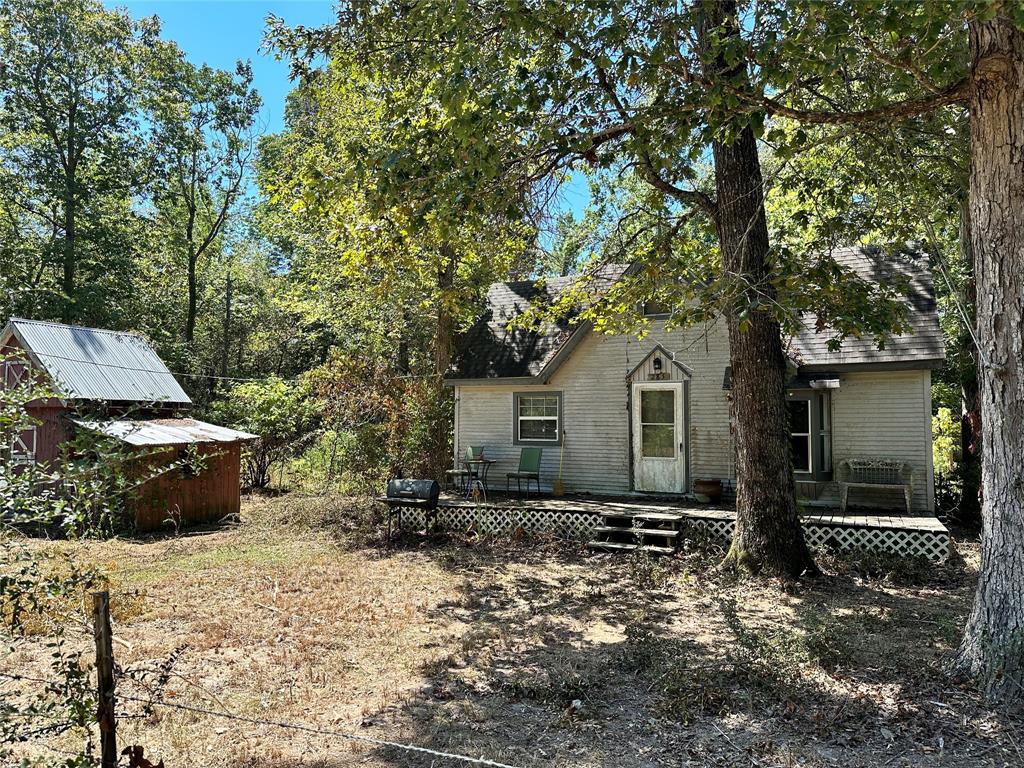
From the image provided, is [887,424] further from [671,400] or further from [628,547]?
[628,547]

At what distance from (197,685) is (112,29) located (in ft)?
91.9

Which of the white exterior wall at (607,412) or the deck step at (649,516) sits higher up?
the white exterior wall at (607,412)

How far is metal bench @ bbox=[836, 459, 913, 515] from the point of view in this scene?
11977 millimetres

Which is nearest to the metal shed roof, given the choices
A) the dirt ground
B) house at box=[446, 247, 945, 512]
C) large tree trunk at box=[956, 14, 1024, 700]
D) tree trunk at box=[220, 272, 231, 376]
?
the dirt ground

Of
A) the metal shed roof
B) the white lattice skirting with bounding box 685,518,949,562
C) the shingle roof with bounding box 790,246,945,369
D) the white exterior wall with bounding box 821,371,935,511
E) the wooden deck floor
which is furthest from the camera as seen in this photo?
the metal shed roof

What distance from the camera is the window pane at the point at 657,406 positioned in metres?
14.3

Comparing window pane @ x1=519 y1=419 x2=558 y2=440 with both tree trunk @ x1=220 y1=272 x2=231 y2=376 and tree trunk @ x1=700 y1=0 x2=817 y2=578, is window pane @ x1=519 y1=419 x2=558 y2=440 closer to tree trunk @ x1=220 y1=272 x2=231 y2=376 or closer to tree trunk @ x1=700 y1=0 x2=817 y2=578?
tree trunk @ x1=700 y1=0 x2=817 y2=578

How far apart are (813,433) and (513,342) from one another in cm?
725

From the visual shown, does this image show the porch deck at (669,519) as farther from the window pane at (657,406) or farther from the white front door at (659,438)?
the window pane at (657,406)

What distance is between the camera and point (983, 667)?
4945 millimetres

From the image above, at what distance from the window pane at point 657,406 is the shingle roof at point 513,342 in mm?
2141

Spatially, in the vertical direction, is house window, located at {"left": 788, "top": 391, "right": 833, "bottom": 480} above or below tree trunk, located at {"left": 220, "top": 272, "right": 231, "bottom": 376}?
below

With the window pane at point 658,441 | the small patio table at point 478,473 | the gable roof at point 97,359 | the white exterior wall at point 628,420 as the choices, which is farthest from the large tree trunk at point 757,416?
the gable roof at point 97,359

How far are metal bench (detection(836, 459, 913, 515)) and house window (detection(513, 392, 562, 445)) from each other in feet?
19.9
